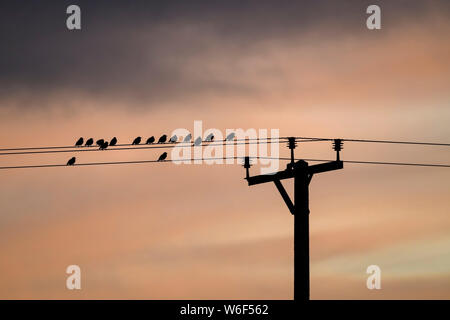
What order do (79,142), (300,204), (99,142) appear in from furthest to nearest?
(79,142)
(99,142)
(300,204)

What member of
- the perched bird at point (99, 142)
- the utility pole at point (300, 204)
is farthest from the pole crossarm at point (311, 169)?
the perched bird at point (99, 142)

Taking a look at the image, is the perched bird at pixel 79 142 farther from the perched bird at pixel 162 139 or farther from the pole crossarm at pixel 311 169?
the pole crossarm at pixel 311 169

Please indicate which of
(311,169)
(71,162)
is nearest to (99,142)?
(71,162)

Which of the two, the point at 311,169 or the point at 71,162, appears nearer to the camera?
the point at 311,169

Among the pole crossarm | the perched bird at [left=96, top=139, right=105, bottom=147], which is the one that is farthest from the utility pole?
the perched bird at [left=96, top=139, right=105, bottom=147]

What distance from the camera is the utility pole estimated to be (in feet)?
113

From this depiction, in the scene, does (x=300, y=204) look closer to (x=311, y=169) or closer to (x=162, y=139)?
(x=311, y=169)

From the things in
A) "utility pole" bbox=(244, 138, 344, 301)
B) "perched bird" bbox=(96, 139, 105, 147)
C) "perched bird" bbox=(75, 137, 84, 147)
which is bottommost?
"utility pole" bbox=(244, 138, 344, 301)

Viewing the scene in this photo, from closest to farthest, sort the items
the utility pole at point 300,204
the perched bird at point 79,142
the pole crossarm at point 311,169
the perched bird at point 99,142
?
the utility pole at point 300,204 < the pole crossarm at point 311,169 < the perched bird at point 99,142 < the perched bird at point 79,142

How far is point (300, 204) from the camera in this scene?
115 ft

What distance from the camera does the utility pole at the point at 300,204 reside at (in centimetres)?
3459

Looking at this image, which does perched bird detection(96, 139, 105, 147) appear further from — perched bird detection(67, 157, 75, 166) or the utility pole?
the utility pole
